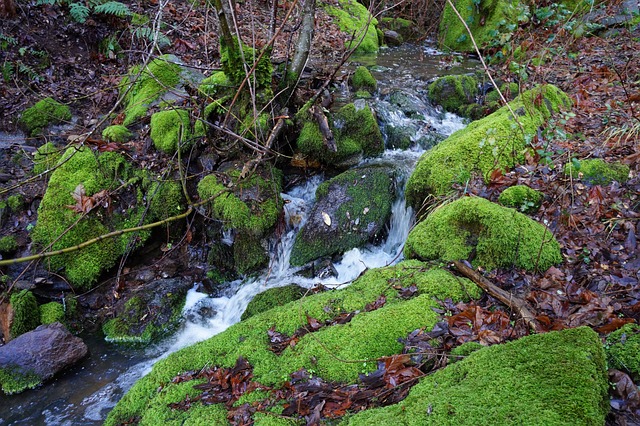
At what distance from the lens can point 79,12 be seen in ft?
30.1

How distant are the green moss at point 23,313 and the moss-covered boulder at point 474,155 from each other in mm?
5369

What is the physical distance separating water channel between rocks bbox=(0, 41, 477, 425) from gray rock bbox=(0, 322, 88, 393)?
122 mm

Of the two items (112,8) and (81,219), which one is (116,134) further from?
(112,8)

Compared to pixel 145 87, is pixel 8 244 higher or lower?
lower

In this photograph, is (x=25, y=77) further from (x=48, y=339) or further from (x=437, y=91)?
(x=437, y=91)

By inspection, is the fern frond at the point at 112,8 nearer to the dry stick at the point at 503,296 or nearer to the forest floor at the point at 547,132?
the forest floor at the point at 547,132

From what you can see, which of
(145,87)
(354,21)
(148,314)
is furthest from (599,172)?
(354,21)

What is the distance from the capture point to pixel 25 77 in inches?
331

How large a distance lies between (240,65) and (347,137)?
90.9 inches

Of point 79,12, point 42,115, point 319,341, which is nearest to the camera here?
point 319,341

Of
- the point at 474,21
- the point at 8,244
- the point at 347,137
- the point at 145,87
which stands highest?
the point at 474,21

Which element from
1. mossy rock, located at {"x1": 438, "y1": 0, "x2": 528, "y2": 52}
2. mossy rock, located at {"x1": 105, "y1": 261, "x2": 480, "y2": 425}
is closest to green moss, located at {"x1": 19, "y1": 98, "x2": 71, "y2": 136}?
mossy rock, located at {"x1": 105, "y1": 261, "x2": 480, "y2": 425}

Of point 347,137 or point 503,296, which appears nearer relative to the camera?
point 503,296

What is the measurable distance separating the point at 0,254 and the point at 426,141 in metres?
7.41
